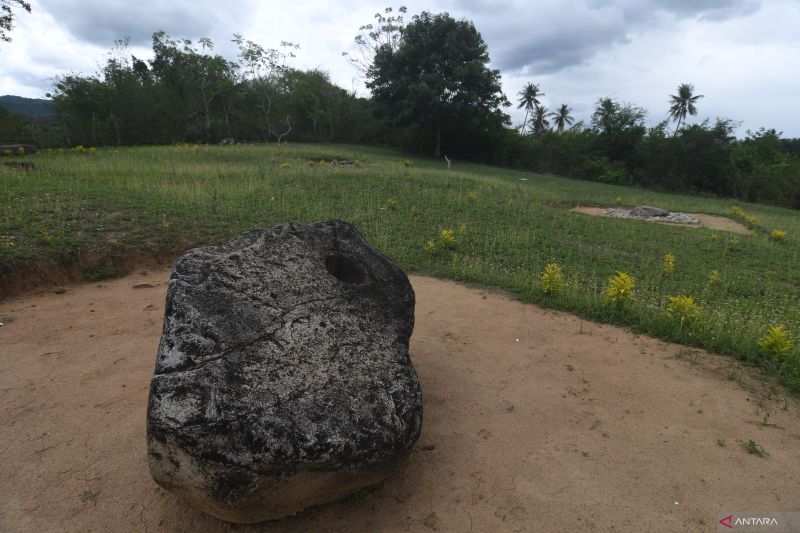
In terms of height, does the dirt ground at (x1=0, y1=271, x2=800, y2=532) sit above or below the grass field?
below

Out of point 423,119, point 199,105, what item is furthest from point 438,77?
point 199,105

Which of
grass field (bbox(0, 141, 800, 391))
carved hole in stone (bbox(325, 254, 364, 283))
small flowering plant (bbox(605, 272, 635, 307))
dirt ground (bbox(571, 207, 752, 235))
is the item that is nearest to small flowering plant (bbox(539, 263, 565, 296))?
grass field (bbox(0, 141, 800, 391))

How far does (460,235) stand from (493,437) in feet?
21.3

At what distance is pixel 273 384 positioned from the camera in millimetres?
2846

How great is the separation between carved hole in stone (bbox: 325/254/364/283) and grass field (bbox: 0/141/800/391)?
3.33m

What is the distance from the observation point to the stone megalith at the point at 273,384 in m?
2.49

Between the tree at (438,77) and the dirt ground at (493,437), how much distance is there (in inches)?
1002

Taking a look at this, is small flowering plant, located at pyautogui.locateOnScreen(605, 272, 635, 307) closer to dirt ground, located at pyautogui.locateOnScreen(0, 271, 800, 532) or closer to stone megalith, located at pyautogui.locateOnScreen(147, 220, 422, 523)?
dirt ground, located at pyautogui.locateOnScreen(0, 271, 800, 532)

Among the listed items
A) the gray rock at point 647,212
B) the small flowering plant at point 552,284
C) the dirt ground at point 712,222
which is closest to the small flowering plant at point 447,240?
the small flowering plant at point 552,284

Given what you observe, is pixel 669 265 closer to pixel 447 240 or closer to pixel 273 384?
pixel 447 240

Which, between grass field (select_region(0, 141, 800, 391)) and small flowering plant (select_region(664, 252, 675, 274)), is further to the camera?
small flowering plant (select_region(664, 252, 675, 274))

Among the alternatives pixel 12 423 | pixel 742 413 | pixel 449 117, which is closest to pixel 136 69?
pixel 449 117

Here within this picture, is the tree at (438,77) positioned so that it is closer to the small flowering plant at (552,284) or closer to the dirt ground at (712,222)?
the dirt ground at (712,222)

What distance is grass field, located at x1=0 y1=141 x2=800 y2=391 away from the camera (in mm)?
6266
